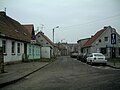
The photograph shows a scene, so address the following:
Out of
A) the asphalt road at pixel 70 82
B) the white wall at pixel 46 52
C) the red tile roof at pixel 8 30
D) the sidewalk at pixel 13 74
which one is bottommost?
the asphalt road at pixel 70 82

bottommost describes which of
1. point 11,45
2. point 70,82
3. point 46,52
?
point 70,82

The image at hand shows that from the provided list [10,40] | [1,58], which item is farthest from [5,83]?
[10,40]

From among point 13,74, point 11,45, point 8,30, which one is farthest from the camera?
point 8,30

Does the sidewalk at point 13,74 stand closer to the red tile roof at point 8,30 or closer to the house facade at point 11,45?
the house facade at point 11,45

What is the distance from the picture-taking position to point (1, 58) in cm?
1504

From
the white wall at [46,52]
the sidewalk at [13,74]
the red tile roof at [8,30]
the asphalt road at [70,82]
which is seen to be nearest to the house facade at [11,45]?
the red tile roof at [8,30]

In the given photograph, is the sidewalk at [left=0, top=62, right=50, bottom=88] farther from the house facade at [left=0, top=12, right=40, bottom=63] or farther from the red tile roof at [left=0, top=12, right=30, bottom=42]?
the red tile roof at [left=0, top=12, right=30, bottom=42]

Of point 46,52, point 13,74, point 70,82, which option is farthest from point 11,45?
point 46,52

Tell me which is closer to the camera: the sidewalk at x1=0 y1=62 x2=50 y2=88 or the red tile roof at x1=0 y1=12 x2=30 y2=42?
the sidewalk at x1=0 y1=62 x2=50 y2=88

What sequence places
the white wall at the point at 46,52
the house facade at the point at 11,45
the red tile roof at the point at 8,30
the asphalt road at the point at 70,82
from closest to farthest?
1. the asphalt road at the point at 70,82
2. the house facade at the point at 11,45
3. the red tile roof at the point at 8,30
4. the white wall at the point at 46,52

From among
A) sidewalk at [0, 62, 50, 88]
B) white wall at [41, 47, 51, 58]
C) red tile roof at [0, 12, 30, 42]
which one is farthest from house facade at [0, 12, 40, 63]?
white wall at [41, 47, 51, 58]

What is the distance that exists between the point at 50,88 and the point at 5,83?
268cm

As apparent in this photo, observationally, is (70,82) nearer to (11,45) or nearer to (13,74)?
(13,74)

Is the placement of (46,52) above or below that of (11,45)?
below
